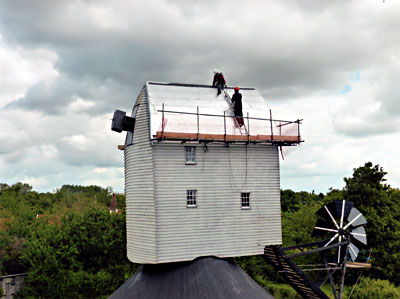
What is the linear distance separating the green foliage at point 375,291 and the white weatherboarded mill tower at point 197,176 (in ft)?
44.7

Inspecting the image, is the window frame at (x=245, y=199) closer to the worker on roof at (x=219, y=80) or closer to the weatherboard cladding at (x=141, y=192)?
the weatherboard cladding at (x=141, y=192)

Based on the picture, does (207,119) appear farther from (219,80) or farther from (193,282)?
(193,282)

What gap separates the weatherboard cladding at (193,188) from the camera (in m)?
20.9

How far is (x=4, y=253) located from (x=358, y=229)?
33.1m

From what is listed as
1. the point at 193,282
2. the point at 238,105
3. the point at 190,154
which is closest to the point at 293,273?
the point at 193,282

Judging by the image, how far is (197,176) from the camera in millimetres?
21688

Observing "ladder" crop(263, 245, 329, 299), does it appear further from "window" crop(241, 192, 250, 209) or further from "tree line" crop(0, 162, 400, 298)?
"tree line" crop(0, 162, 400, 298)

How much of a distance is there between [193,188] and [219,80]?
316 inches

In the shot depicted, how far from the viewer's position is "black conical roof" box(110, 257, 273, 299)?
19531mm

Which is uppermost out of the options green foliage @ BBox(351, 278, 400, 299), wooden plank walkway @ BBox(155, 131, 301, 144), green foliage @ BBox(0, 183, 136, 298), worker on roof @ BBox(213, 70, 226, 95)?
worker on roof @ BBox(213, 70, 226, 95)

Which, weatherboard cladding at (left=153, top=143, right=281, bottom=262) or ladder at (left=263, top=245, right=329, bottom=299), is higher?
weatherboard cladding at (left=153, top=143, right=281, bottom=262)

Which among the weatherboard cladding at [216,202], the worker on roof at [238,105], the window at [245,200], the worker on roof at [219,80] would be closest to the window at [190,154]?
the weatherboard cladding at [216,202]

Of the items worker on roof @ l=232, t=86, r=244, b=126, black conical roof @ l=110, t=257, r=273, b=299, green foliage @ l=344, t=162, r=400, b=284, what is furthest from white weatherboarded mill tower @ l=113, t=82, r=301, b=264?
green foliage @ l=344, t=162, r=400, b=284

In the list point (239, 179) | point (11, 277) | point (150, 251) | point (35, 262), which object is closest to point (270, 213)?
point (239, 179)
